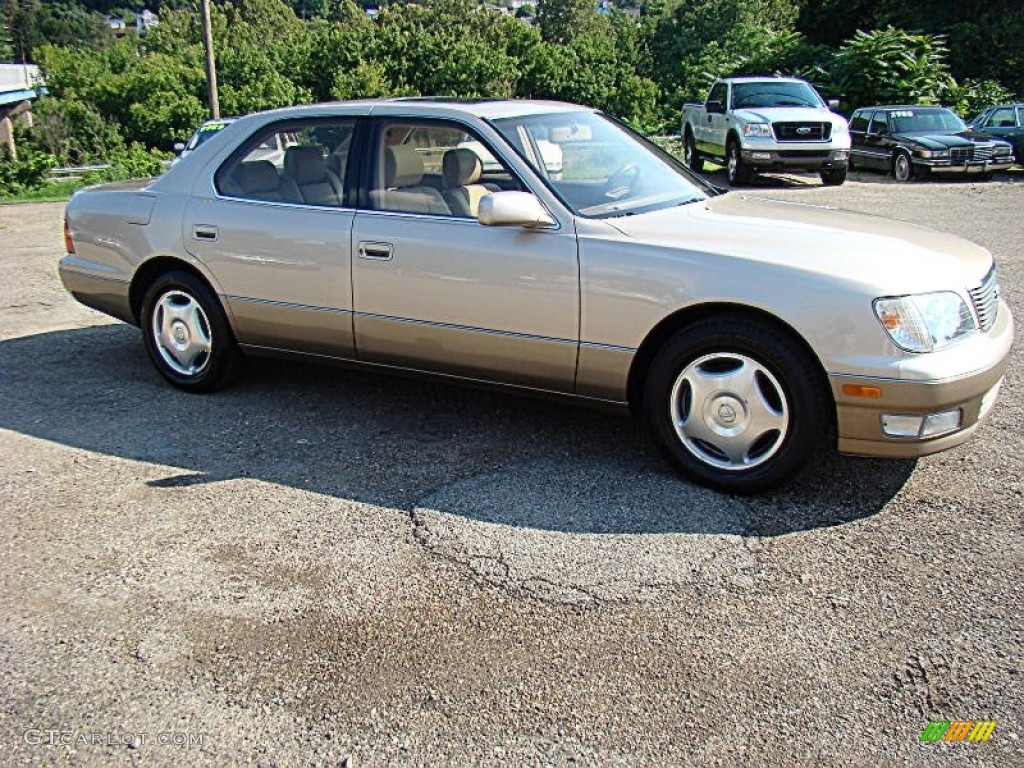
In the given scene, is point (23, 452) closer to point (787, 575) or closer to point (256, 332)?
point (256, 332)

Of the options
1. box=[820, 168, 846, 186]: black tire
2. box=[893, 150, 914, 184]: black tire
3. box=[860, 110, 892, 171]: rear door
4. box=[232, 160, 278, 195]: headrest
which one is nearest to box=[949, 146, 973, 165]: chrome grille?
box=[893, 150, 914, 184]: black tire

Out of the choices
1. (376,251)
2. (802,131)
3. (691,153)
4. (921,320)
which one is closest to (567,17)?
(691,153)

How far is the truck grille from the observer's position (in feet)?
54.7

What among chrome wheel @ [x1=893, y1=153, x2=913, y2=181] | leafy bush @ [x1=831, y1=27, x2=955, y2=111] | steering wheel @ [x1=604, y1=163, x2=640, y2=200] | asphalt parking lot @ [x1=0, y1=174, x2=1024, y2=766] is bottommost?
asphalt parking lot @ [x1=0, y1=174, x2=1024, y2=766]

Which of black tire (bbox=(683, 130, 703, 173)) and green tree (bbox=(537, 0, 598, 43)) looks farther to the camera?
green tree (bbox=(537, 0, 598, 43))

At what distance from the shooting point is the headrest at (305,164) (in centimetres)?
527

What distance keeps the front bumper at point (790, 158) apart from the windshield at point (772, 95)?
1.22 metres

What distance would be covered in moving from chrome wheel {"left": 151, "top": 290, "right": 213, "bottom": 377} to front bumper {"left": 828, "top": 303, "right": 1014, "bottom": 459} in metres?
3.48

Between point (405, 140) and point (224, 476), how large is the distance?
75.5 inches

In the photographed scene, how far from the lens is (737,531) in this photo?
3.95 m

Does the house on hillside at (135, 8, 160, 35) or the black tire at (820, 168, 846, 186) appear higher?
the house on hillside at (135, 8, 160, 35)

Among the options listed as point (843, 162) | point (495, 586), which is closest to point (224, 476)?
point (495, 586)

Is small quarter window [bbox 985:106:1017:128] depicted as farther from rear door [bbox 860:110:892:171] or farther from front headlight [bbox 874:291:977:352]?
front headlight [bbox 874:291:977:352]

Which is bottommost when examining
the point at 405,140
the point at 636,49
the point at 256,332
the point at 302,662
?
the point at 302,662
